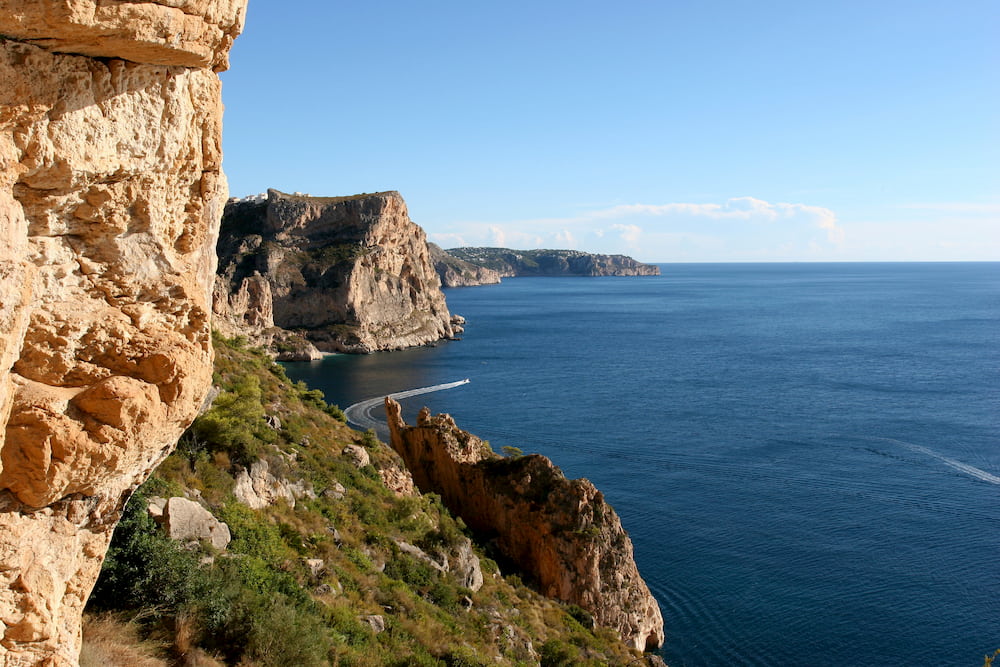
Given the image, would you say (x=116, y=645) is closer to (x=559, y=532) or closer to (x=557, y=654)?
(x=557, y=654)

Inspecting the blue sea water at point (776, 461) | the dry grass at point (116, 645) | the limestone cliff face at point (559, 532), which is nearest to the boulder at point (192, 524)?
the dry grass at point (116, 645)

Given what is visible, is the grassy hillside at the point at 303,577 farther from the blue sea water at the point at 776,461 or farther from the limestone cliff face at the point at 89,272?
the blue sea water at the point at 776,461

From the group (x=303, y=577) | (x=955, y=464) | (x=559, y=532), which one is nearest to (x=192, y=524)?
(x=303, y=577)

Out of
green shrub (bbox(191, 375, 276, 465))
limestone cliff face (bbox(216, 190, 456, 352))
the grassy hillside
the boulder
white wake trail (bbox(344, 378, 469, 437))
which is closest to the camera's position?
the grassy hillside

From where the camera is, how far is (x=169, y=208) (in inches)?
283

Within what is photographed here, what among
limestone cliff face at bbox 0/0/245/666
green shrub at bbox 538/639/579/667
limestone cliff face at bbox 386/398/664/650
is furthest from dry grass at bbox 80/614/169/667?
limestone cliff face at bbox 386/398/664/650

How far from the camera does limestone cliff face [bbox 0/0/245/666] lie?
18.9ft

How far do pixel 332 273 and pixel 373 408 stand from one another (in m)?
47.6

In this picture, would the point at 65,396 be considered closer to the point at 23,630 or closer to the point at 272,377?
the point at 23,630

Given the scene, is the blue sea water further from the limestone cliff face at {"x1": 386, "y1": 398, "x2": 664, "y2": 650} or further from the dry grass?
the dry grass

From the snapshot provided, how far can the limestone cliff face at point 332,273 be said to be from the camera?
99812mm

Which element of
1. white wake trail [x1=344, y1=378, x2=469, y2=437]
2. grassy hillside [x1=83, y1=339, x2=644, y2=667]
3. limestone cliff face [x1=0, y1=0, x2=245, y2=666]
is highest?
limestone cliff face [x1=0, y1=0, x2=245, y2=666]

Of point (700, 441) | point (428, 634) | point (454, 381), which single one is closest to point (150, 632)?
point (428, 634)

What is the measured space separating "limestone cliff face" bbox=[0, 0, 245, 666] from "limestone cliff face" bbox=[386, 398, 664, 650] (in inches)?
710
